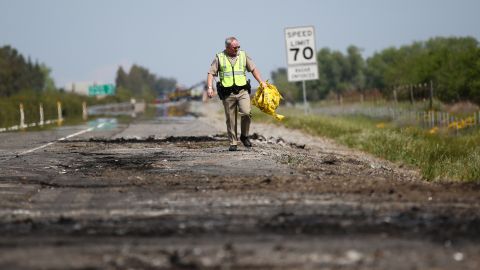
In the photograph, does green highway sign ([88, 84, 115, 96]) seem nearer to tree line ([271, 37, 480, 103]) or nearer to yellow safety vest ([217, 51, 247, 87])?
tree line ([271, 37, 480, 103])

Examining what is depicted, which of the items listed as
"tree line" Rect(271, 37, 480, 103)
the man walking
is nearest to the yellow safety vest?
the man walking

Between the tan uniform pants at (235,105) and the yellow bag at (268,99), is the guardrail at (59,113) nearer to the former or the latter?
the yellow bag at (268,99)

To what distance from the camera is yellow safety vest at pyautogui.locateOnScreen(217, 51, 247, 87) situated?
16453 millimetres

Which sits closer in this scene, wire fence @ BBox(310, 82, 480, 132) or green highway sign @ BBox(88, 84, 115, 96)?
wire fence @ BBox(310, 82, 480, 132)

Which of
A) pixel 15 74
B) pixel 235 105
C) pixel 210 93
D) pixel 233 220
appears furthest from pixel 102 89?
pixel 233 220

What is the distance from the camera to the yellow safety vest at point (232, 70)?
16453mm

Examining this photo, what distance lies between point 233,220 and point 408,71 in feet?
181

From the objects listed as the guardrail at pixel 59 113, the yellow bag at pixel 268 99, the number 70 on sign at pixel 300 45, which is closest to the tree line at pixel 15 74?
the guardrail at pixel 59 113

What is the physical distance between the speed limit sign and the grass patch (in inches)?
113

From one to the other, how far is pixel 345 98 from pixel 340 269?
2323 inches

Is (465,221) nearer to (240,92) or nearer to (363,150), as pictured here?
(240,92)

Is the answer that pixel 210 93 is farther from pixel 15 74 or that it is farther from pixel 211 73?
pixel 15 74

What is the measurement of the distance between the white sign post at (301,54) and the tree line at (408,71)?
685cm

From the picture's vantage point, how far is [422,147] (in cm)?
2064
